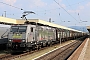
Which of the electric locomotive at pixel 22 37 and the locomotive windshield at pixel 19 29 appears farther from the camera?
the locomotive windshield at pixel 19 29

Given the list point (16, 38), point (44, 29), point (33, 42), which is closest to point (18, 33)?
point (16, 38)

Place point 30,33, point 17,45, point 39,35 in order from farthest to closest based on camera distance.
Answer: point 39,35, point 30,33, point 17,45

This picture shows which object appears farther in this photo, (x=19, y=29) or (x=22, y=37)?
(x=19, y=29)

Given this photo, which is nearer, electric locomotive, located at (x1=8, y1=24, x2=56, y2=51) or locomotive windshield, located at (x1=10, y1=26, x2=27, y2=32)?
electric locomotive, located at (x1=8, y1=24, x2=56, y2=51)

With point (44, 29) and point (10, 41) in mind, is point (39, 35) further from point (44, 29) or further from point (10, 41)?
point (10, 41)

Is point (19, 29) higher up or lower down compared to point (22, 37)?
higher up

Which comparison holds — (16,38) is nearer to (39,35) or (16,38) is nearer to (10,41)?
(10,41)

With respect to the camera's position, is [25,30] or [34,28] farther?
[34,28]

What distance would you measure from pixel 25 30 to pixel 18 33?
77cm

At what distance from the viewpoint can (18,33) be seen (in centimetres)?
1931

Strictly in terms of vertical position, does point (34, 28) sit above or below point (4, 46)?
above

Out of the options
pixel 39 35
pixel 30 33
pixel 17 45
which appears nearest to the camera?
pixel 17 45

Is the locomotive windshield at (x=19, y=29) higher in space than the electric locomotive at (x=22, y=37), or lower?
higher

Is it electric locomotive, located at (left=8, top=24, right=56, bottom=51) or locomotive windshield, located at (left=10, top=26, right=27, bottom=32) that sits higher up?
locomotive windshield, located at (left=10, top=26, right=27, bottom=32)
